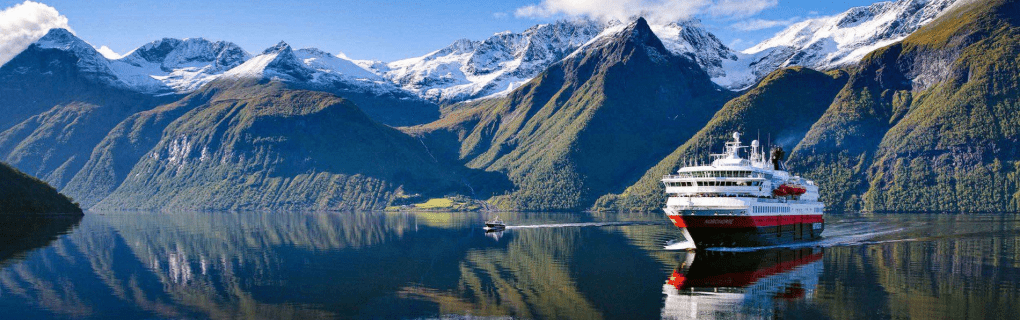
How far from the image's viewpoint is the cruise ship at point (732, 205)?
124125 millimetres

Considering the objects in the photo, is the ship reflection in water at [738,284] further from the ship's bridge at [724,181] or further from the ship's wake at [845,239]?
the ship's bridge at [724,181]

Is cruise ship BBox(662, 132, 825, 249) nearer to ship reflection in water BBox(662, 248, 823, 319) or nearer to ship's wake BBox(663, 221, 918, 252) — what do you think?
ship's wake BBox(663, 221, 918, 252)

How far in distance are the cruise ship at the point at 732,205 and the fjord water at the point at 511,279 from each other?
2822mm

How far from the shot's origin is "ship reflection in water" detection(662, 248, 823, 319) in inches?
3031

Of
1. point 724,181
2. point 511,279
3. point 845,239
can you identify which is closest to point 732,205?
point 724,181

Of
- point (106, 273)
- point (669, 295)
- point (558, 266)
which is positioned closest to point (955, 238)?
point (558, 266)

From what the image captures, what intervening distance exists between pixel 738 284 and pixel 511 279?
2529 centimetres

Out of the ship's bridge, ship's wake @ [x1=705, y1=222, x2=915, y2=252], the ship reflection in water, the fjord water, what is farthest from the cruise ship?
the ship reflection in water

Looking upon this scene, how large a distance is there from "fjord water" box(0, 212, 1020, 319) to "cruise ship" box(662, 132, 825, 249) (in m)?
2.82

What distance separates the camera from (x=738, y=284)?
92.1 metres

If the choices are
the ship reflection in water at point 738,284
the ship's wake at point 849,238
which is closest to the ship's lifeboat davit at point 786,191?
the ship's wake at point 849,238

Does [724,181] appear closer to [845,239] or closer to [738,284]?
[738,284]

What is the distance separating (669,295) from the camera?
84438 millimetres

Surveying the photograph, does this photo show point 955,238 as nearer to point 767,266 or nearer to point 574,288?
point 767,266
